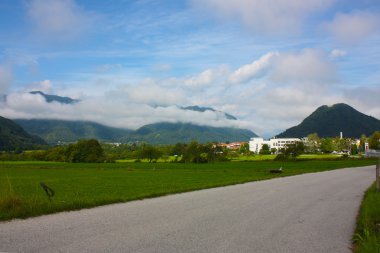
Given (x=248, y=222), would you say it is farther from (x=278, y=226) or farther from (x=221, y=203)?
(x=221, y=203)

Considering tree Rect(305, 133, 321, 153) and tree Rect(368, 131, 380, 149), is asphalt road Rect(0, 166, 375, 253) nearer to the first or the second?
tree Rect(368, 131, 380, 149)

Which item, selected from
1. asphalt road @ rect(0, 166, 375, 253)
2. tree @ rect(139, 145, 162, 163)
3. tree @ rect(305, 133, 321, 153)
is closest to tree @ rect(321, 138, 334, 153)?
tree @ rect(305, 133, 321, 153)

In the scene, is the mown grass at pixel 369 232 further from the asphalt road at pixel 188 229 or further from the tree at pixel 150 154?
the tree at pixel 150 154

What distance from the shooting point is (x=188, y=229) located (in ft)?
37.6

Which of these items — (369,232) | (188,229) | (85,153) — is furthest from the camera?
(85,153)

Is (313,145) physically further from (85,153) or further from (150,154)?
(85,153)

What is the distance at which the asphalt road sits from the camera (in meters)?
9.27

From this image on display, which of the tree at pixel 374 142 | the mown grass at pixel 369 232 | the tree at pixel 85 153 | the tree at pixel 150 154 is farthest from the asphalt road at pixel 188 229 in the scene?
the tree at pixel 374 142

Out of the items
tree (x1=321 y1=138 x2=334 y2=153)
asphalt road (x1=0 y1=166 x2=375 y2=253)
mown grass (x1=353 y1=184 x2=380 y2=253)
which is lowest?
asphalt road (x1=0 y1=166 x2=375 y2=253)

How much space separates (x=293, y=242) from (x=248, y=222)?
9.18 ft

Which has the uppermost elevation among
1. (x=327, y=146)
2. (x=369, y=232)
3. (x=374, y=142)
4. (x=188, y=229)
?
(x=374, y=142)

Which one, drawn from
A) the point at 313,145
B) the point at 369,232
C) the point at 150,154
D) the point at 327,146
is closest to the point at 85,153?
the point at 150,154

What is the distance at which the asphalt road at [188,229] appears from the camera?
9.27 meters

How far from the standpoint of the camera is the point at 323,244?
10.1 metres
